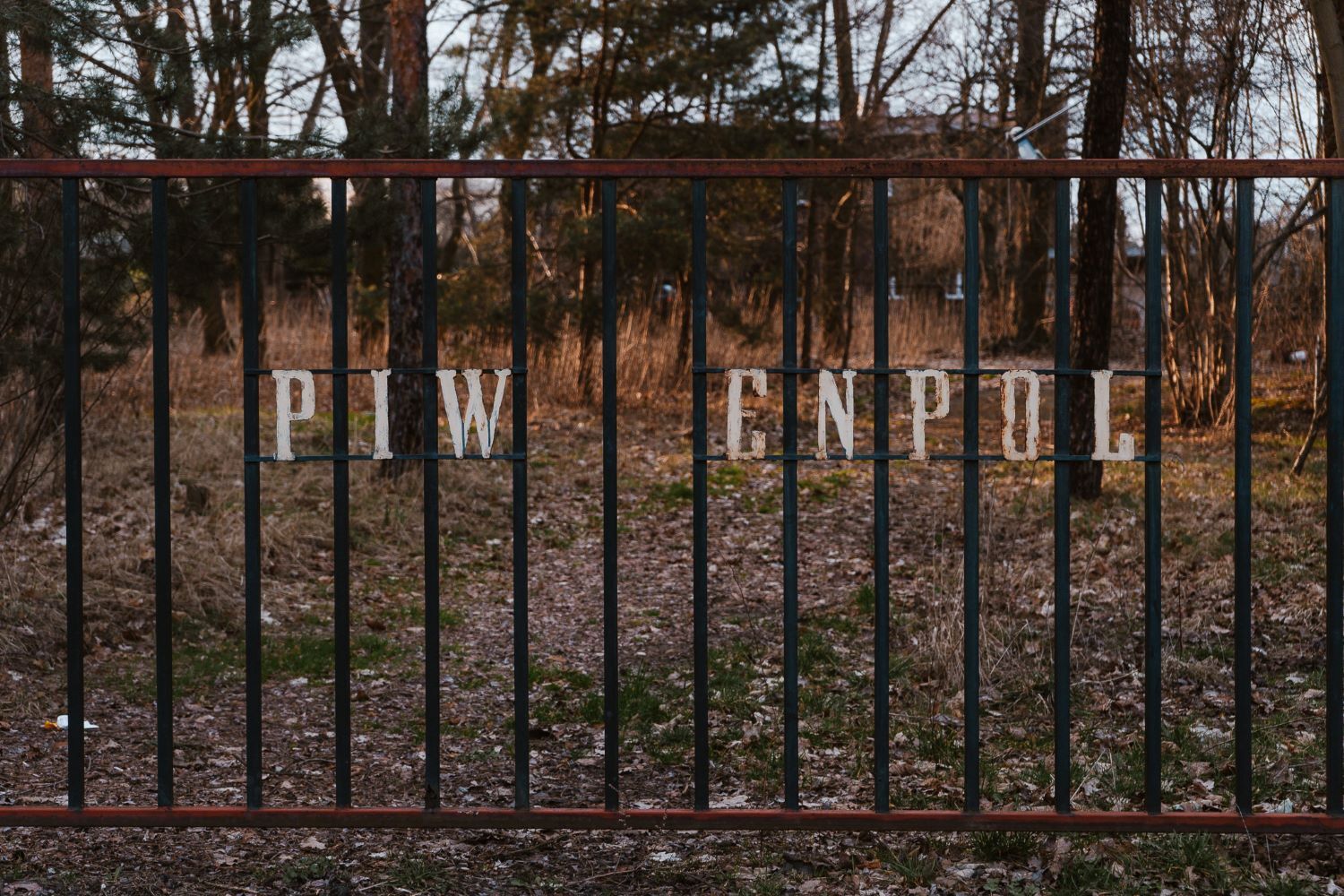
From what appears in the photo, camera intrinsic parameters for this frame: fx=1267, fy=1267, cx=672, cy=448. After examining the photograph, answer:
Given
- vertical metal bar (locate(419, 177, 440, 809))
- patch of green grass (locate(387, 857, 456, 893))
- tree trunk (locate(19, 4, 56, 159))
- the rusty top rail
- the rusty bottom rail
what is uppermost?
tree trunk (locate(19, 4, 56, 159))

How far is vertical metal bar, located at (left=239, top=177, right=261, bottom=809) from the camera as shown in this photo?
11.1 feet

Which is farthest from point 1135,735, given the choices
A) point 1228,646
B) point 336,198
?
point 336,198

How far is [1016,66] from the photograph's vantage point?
18266 millimetres

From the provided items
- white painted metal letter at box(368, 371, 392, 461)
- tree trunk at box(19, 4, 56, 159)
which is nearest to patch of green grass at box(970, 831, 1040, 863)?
white painted metal letter at box(368, 371, 392, 461)

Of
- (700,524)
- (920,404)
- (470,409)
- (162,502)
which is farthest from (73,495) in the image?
(920,404)

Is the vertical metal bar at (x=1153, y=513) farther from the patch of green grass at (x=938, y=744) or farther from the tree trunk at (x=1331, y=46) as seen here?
the tree trunk at (x=1331, y=46)

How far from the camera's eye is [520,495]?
345 cm

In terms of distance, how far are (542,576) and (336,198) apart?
195 inches

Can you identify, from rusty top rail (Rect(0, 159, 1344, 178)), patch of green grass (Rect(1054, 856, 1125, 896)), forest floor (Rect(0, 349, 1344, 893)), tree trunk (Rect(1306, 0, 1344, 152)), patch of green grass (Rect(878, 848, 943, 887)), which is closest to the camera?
rusty top rail (Rect(0, 159, 1344, 178))

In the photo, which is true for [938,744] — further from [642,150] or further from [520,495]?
[642,150]

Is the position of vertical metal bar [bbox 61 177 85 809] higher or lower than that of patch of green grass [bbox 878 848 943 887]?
higher

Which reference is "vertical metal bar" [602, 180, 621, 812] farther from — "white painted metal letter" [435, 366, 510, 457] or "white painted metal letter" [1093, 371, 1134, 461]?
"white painted metal letter" [1093, 371, 1134, 461]

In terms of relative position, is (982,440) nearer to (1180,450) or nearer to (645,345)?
(1180,450)

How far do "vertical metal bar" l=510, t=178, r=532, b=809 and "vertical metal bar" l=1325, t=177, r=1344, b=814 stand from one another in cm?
216
